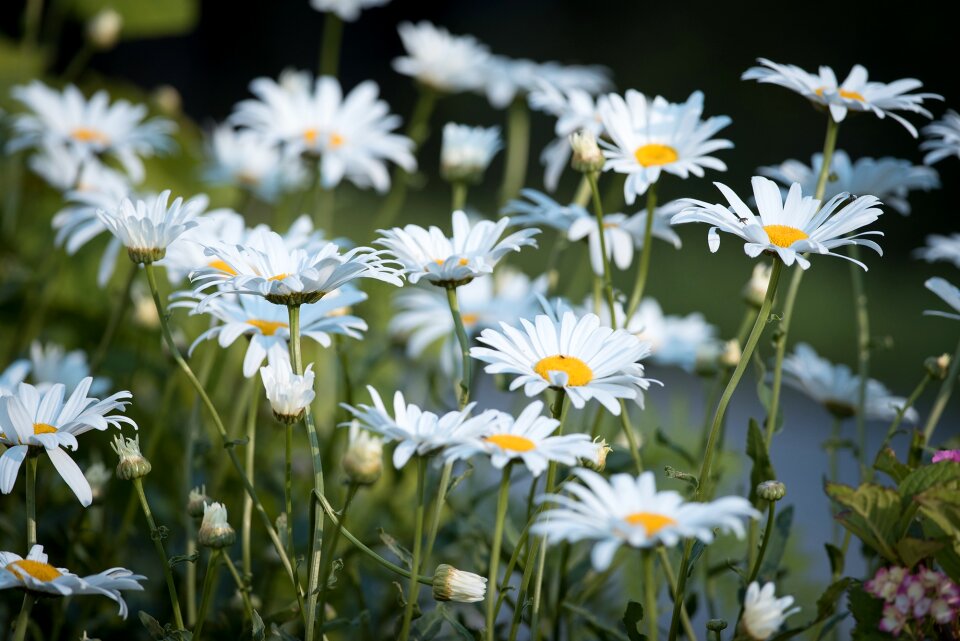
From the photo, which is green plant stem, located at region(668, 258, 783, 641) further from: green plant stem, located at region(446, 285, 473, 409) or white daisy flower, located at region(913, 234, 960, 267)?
white daisy flower, located at region(913, 234, 960, 267)

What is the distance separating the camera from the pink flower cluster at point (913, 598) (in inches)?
24.8

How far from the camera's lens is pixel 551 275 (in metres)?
1.03

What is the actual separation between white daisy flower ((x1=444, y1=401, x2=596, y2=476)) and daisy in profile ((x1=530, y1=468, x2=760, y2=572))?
22mm

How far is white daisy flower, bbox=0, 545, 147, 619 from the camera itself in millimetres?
604

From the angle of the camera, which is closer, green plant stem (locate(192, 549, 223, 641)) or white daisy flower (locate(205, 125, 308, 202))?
green plant stem (locate(192, 549, 223, 641))

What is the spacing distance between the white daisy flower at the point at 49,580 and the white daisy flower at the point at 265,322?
0.17 meters

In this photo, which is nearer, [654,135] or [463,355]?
[463,355]

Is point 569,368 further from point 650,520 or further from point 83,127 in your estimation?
point 83,127

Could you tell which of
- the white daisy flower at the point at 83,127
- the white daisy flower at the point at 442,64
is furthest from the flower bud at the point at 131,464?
the white daisy flower at the point at 442,64

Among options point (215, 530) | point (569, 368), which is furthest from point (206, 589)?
point (569, 368)

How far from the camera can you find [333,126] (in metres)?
1.20

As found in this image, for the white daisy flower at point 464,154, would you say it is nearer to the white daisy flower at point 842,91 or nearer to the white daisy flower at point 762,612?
the white daisy flower at point 842,91

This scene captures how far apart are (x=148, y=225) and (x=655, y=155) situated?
40 centimetres

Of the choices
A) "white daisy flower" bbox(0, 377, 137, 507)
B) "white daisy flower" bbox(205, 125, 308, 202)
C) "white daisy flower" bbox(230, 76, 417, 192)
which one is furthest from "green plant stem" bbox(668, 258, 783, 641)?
"white daisy flower" bbox(205, 125, 308, 202)
